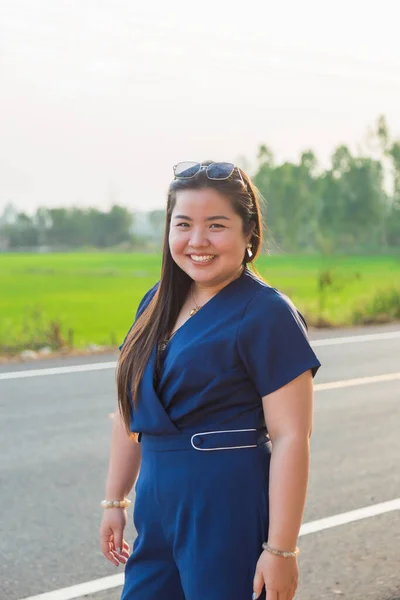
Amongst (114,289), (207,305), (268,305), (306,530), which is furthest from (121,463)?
(114,289)

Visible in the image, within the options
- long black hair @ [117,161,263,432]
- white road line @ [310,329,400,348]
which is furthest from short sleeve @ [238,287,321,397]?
white road line @ [310,329,400,348]

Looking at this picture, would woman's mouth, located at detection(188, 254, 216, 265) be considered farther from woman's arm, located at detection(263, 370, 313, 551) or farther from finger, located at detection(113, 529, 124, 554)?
finger, located at detection(113, 529, 124, 554)

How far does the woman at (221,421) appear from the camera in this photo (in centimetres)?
257

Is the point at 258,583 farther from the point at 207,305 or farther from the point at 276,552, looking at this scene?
the point at 207,305

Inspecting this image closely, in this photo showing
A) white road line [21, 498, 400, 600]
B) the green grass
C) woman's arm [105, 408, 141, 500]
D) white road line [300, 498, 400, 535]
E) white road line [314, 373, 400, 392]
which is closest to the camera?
woman's arm [105, 408, 141, 500]

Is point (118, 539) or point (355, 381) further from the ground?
point (118, 539)

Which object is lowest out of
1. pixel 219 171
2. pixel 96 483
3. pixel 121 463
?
pixel 96 483

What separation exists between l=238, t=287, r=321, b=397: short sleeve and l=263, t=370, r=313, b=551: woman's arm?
27 millimetres

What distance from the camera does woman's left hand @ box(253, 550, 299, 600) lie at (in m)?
2.54

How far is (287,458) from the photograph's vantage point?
255 cm

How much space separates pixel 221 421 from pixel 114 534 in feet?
2.19

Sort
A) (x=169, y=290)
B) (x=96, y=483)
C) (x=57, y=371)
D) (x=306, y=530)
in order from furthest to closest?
(x=57, y=371)
(x=96, y=483)
(x=306, y=530)
(x=169, y=290)

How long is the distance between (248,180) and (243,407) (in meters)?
0.63

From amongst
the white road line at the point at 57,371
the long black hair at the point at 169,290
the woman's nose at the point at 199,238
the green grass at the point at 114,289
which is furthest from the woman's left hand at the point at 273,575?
the green grass at the point at 114,289
